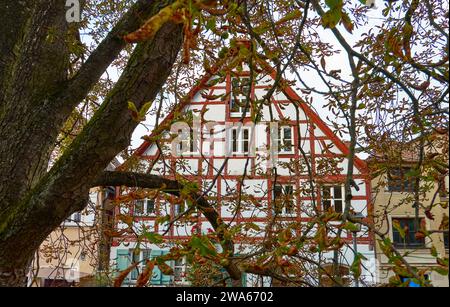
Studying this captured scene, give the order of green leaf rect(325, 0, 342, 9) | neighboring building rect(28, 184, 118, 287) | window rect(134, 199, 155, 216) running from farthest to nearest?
window rect(134, 199, 155, 216)
neighboring building rect(28, 184, 118, 287)
green leaf rect(325, 0, 342, 9)

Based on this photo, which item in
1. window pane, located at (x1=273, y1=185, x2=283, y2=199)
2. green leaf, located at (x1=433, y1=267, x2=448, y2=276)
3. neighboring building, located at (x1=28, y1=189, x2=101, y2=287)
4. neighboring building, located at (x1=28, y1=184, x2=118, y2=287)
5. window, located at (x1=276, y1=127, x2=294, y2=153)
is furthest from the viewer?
neighboring building, located at (x1=28, y1=184, x2=118, y2=287)

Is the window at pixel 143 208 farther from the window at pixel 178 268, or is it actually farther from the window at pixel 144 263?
the window at pixel 178 268

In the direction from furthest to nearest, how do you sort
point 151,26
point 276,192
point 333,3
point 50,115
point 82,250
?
point 82,250 < point 276,192 < point 50,115 < point 333,3 < point 151,26

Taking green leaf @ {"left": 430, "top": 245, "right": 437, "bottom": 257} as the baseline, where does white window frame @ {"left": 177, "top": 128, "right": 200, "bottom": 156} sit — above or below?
above

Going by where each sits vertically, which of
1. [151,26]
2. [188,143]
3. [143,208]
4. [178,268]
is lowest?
[178,268]

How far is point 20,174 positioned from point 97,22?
199 cm

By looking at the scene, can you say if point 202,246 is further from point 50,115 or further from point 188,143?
point 50,115

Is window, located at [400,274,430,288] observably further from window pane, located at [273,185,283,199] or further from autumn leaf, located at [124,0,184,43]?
window pane, located at [273,185,283,199]

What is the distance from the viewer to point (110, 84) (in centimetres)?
405

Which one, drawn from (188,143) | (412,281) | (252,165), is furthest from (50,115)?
(252,165)

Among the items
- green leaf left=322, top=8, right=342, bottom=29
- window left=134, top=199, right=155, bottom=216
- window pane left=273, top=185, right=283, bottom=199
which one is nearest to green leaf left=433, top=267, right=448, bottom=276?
green leaf left=322, top=8, right=342, bottom=29

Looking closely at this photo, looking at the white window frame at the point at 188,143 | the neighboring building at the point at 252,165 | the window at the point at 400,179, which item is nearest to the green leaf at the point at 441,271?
the neighboring building at the point at 252,165

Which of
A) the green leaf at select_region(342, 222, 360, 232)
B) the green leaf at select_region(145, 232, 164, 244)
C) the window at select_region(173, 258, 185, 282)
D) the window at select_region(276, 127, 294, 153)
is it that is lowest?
the window at select_region(173, 258, 185, 282)
